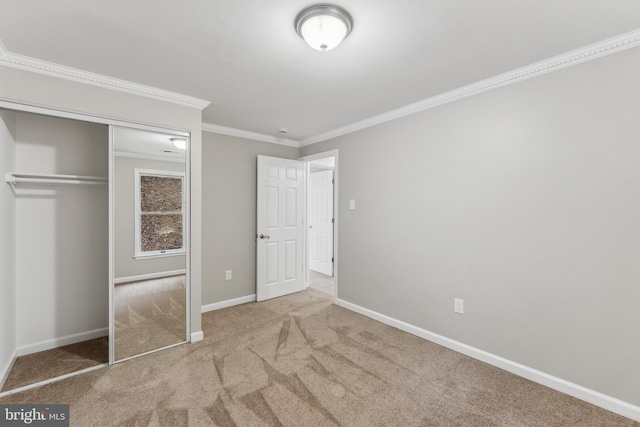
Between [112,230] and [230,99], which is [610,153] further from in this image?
[112,230]

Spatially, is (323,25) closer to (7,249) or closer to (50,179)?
(50,179)

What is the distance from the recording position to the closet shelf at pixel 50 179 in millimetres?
2273

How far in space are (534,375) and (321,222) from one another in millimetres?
4071

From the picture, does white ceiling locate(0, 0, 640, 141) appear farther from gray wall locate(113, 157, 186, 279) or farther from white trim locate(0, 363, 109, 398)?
white trim locate(0, 363, 109, 398)

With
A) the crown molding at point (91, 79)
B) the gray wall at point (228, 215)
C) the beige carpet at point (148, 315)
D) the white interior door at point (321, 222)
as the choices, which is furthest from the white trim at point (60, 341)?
the white interior door at point (321, 222)

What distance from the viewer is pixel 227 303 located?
12.5 feet

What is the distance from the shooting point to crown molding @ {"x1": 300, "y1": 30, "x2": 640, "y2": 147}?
1.82 metres

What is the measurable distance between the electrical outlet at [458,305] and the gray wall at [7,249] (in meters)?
3.66

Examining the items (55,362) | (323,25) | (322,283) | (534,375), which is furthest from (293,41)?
(322,283)

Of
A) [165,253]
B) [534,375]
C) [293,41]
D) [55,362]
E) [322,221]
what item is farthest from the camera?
[322,221]

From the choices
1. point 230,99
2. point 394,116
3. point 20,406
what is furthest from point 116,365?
point 394,116

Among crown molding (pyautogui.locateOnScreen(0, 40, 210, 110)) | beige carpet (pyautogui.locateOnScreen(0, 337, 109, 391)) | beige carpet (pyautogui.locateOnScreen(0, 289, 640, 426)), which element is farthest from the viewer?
beige carpet (pyautogui.locateOnScreen(0, 337, 109, 391))

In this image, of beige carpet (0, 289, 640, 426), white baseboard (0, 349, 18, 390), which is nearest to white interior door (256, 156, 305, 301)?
beige carpet (0, 289, 640, 426)

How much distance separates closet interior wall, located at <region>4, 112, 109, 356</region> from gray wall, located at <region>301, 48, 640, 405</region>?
298 cm
